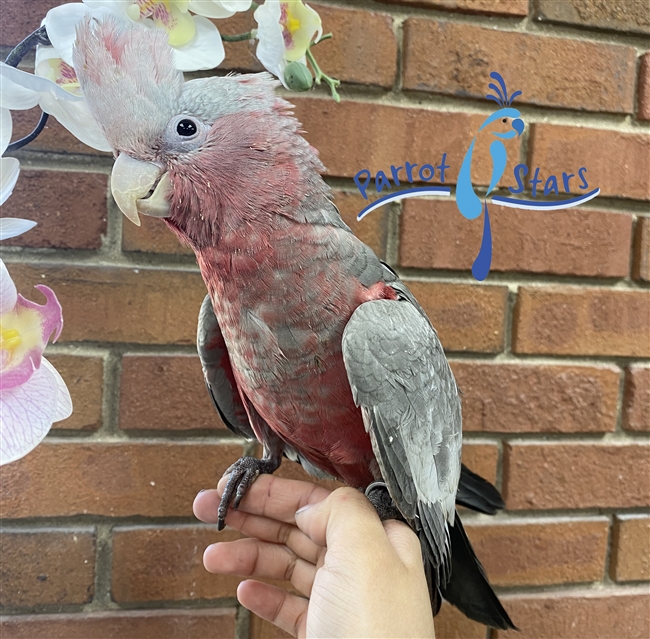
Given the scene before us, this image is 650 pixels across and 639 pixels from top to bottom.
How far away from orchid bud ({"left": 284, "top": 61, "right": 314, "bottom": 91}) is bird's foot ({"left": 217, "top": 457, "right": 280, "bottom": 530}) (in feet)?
1.34

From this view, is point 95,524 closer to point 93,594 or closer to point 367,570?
point 93,594

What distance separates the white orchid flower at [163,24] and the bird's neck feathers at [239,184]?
6cm

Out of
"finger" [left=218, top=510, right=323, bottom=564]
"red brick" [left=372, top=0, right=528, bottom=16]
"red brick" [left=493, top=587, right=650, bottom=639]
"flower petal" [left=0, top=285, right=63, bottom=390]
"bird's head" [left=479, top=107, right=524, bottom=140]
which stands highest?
"red brick" [left=372, top=0, right=528, bottom=16]

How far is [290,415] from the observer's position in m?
0.47

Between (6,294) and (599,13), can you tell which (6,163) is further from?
(599,13)

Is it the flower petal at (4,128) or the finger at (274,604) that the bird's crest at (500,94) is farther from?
the finger at (274,604)

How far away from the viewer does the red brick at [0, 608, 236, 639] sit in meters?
0.64

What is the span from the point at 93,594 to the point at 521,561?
23.7 inches

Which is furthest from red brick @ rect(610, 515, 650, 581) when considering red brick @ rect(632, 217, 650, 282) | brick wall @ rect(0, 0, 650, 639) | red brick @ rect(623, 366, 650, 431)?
red brick @ rect(632, 217, 650, 282)

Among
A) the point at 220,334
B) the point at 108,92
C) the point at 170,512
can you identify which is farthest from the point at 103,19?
the point at 170,512

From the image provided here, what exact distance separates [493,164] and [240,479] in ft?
1.76

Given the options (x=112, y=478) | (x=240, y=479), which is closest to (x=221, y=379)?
(x=240, y=479)

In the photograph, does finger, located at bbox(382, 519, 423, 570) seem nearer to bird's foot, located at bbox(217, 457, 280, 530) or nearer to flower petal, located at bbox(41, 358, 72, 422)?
bird's foot, located at bbox(217, 457, 280, 530)

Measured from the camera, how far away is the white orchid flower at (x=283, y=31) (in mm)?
412
